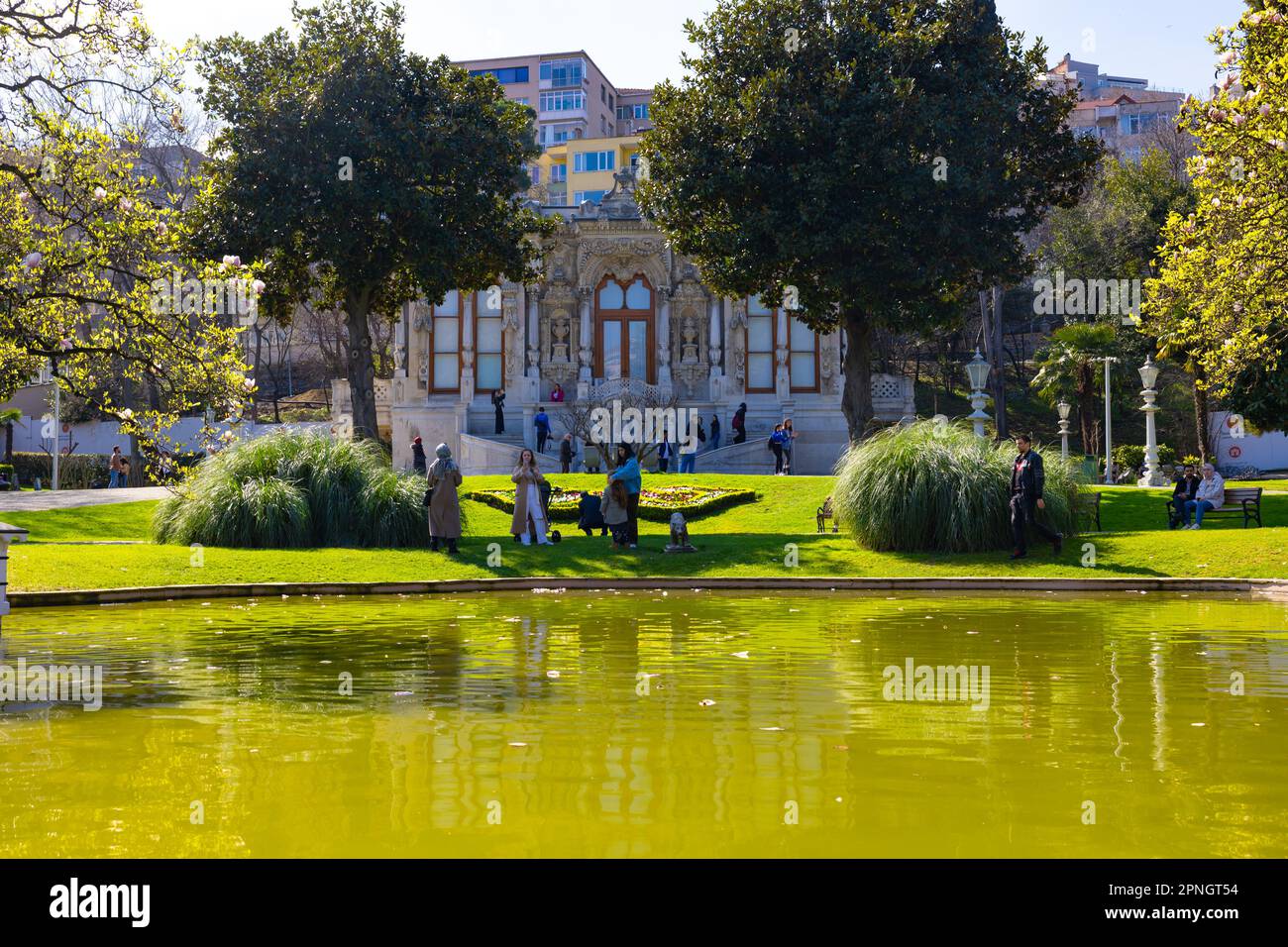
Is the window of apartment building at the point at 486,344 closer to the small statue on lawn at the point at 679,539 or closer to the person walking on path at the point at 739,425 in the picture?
the person walking on path at the point at 739,425

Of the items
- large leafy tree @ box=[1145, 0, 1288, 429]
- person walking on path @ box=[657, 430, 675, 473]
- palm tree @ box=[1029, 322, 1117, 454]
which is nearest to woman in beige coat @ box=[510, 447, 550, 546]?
large leafy tree @ box=[1145, 0, 1288, 429]

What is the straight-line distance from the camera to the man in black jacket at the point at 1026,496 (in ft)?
66.5

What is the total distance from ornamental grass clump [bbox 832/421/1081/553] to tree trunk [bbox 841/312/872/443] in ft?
28.6

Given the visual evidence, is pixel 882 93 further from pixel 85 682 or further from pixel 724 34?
pixel 85 682

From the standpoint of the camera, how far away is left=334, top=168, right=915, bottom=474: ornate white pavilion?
4781cm

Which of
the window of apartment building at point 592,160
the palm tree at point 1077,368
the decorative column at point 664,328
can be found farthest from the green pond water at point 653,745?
the window of apartment building at point 592,160

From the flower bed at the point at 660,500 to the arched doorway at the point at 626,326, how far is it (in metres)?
19.0

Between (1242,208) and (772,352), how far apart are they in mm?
27644

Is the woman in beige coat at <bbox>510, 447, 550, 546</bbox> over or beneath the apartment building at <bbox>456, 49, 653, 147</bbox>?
beneath

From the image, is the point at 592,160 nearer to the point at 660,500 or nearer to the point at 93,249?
the point at 660,500

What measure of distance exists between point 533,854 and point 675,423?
39126 millimetres

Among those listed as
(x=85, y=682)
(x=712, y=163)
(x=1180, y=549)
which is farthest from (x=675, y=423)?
(x=85, y=682)

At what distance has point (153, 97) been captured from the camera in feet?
50.1

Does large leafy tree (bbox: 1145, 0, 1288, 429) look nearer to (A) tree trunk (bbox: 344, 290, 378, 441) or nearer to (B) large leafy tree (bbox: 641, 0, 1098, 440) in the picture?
(B) large leafy tree (bbox: 641, 0, 1098, 440)
